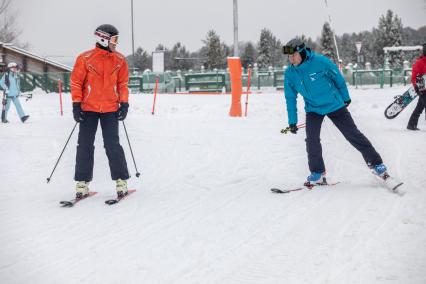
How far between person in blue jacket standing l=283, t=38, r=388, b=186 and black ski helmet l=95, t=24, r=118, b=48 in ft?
6.27

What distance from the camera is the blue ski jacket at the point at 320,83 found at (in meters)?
5.46

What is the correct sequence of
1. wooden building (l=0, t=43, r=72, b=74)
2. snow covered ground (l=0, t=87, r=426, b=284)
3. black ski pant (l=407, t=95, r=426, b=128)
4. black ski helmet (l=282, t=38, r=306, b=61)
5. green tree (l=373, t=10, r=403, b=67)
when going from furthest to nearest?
green tree (l=373, t=10, r=403, b=67)
wooden building (l=0, t=43, r=72, b=74)
black ski pant (l=407, t=95, r=426, b=128)
black ski helmet (l=282, t=38, r=306, b=61)
snow covered ground (l=0, t=87, r=426, b=284)

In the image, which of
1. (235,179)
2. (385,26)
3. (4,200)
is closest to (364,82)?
(235,179)

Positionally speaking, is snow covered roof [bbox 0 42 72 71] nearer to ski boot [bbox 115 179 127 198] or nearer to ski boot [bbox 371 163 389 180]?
ski boot [bbox 115 179 127 198]

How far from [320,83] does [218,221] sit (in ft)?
6.86

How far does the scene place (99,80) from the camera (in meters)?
5.29

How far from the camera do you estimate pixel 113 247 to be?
3812 millimetres

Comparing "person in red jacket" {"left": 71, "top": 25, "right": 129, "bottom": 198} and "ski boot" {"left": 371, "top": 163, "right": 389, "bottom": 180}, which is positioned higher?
"person in red jacket" {"left": 71, "top": 25, "right": 129, "bottom": 198}

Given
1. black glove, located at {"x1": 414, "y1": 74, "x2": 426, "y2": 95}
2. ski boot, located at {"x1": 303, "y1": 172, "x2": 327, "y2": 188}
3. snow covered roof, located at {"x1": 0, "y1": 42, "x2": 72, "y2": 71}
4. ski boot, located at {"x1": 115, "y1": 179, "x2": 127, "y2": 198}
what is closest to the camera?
ski boot, located at {"x1": 115, "y1": 179, "x2": 127, "y2": 198}

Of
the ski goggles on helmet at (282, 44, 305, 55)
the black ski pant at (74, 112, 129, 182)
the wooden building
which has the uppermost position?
the wooden building

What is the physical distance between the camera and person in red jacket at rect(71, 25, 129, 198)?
205 inches

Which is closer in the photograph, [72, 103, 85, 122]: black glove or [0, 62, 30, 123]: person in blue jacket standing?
[72, 103, 85, 122]: black glove

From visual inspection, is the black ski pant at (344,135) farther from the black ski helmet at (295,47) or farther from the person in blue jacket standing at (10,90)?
the person in blue jacket standing at (10,90)

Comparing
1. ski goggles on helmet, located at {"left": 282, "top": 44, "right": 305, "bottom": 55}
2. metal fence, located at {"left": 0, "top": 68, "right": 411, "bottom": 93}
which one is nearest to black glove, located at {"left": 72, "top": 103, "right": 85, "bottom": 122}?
ski goggles on helmet, located at {"left": 282, "top": 44, "right": 305, "bottom": 55}
